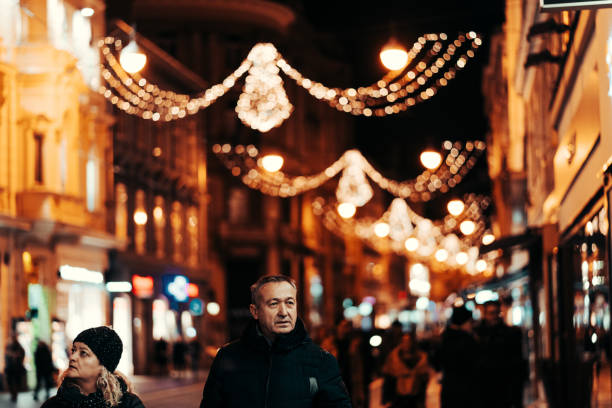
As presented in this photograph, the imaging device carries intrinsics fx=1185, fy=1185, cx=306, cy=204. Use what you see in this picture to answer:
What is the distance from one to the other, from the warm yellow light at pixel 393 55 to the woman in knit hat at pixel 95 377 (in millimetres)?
14227

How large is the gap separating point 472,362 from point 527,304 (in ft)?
86.3

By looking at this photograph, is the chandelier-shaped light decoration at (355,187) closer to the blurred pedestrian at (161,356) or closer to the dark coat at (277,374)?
the blurred pedestrian at (161,356)

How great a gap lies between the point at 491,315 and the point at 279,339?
12505 mm

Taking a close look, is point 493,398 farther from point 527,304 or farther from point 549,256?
point 527,304

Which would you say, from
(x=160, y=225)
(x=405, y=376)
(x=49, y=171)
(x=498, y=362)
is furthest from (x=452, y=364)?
(x=160, y=225)

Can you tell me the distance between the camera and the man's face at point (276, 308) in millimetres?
6285

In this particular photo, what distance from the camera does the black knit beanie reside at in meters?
5.62

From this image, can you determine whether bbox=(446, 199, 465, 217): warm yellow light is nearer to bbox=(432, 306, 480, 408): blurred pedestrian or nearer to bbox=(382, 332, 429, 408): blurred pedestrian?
bbox=(382, 332, 429, 408): blurred pedestrian

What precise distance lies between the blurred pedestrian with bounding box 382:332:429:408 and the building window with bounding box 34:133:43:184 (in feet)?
82.1

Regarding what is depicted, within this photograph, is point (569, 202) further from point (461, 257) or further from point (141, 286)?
point (461, 257)

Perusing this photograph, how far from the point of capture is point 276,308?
632cm

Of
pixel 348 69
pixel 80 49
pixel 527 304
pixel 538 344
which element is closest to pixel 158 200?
pixel 80 49

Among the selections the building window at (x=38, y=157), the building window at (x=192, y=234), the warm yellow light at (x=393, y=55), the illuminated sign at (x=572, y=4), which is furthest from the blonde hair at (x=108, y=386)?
the building window at (x=192, y=234)

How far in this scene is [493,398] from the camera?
16.3 metres
